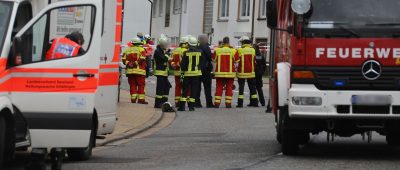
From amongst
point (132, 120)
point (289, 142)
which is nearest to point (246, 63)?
point (132, 120)

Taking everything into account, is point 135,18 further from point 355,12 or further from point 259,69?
point 355,12

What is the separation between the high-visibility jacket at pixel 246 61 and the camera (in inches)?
966

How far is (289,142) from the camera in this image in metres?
13.3

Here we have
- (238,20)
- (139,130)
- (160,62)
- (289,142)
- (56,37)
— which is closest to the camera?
(56,37)

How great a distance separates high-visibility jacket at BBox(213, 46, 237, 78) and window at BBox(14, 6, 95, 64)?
1307 cm

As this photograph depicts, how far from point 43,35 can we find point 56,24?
42cm

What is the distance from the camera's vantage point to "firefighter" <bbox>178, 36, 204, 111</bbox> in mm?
23094

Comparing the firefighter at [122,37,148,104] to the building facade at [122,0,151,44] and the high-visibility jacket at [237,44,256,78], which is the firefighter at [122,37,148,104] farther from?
the building facade at [122,0,151,44]

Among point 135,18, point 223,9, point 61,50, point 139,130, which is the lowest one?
point 139,130

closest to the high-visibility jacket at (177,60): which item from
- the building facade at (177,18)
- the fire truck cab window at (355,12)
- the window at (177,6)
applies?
the fire truck cab window at (355,12)

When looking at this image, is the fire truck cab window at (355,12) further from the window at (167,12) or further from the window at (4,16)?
the window at (167,12)

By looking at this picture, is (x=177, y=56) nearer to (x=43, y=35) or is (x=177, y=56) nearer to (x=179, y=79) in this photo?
(x=179, y=79)

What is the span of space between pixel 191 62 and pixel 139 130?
5.33 meters

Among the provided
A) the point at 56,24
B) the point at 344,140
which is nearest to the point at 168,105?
the point at 344,140
